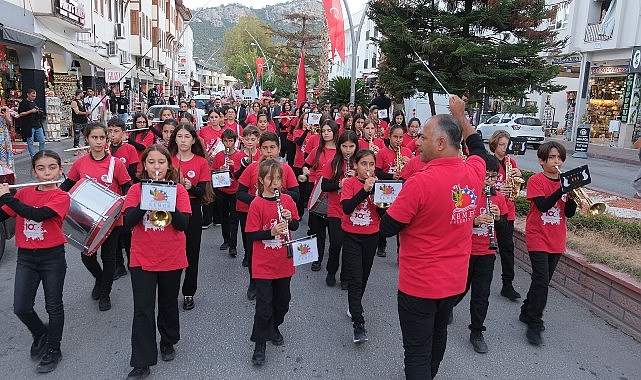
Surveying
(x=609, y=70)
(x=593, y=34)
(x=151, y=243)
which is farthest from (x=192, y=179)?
(x=593, y=34)

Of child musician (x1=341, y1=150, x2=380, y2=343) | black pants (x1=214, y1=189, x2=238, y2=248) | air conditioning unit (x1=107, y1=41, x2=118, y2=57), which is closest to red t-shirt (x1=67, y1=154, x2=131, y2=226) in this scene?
black pants (x1=214, y1=189, x2=238, y2=248)

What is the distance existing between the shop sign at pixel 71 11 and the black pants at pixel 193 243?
56.2 feet

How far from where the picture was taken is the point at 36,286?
156 inches

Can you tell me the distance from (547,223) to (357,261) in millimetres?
1820

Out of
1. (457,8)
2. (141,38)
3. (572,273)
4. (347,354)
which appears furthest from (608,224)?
(141,38)

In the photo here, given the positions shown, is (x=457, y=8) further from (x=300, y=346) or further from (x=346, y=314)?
(x=300, y=346)

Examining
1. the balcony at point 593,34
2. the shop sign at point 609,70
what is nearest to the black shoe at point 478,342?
the shop sign at point 609,70

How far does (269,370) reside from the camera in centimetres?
407

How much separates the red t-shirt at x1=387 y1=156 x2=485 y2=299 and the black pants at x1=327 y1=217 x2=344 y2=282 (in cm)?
210

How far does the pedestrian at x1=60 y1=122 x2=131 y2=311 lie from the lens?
5.02 metres

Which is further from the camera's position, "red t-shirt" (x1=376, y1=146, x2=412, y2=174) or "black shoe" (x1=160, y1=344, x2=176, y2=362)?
"red t-shirt" (x1=376, y1=146, x2=412, y2=174)

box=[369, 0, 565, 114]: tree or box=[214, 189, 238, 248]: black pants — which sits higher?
box=[369, 0, 565, 114]: tree

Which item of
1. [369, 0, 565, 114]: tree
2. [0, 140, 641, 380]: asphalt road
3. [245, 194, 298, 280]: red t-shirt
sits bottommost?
[0, 140, 641, 380]: asphalt road

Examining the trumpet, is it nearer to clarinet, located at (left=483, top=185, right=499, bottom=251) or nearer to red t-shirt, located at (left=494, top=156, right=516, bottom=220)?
clarinet, located at (left=483, top=185, right=499, bottom=251)
